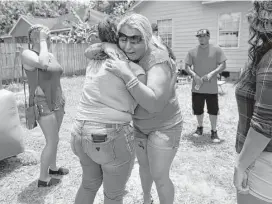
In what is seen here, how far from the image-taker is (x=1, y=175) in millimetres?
3564

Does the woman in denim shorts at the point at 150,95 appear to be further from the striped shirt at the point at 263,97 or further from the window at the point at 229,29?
the window at the point at 229,29

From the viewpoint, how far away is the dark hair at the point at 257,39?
1.34m

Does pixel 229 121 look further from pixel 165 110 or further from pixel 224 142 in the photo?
pixel 165 110

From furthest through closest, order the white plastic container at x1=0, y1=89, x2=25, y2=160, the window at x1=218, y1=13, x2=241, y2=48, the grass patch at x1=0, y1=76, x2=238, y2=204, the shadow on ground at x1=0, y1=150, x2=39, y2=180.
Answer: the window at x1=218, y1=13, x2=241, y2=48 → the shadow on ground at x1=0, y1=150, x2=39, y2=180 → the white plastic container at x1=0, y1=89, x2=25, y2=160 → the grass patch at x1=0, y1=76, x2=238, y2=204

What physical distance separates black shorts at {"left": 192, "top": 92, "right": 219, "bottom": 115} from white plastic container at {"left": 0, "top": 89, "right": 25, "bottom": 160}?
2988mm

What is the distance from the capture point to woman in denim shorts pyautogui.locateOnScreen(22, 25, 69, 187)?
2.90 metres

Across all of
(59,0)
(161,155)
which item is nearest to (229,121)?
(161,155)

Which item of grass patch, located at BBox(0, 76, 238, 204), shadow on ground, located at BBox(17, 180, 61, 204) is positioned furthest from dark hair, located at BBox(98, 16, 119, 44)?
shadow on ground, located at BBox(17, 180, 61, 204)

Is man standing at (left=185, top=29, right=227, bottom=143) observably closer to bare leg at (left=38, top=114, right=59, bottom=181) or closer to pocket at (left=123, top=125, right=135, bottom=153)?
bare leg at (left=38, top=114, right=59, bottom=181)

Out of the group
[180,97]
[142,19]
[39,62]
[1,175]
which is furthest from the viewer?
[180,97]

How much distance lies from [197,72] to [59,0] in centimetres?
4817

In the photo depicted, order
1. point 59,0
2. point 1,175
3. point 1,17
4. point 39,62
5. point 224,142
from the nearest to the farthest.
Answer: point 39,62, point 1,175, point 224,142, point 1,17, point 59,0

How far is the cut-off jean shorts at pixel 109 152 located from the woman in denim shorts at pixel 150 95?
10.3 inches

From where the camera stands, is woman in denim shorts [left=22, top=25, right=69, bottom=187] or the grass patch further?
the grass patch
